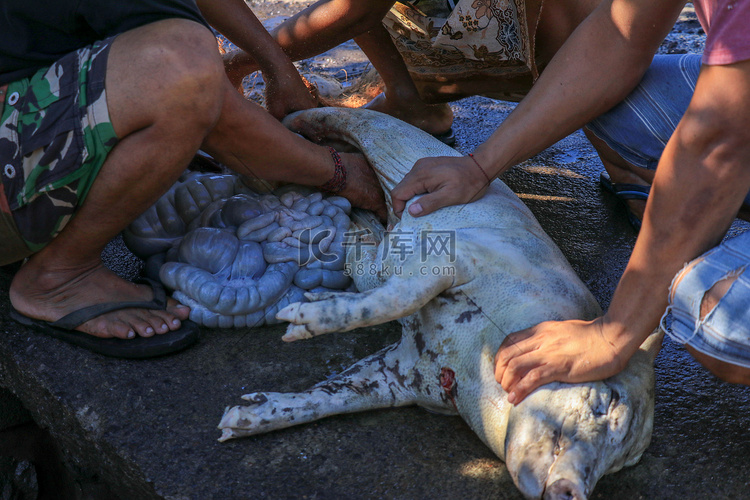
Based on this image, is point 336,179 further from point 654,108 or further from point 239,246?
point 654,108

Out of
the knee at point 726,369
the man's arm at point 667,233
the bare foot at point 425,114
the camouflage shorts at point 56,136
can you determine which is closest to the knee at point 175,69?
the camouflage shorts at point 56,136

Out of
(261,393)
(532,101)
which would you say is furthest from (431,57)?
(261,393)

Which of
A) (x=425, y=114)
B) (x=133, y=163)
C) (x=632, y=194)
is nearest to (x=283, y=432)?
(x=133, y=163)

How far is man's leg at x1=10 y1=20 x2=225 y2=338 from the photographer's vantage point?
75.0 inches

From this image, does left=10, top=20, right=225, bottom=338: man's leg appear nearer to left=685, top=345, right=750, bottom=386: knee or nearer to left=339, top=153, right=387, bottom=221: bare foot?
left=339, top=153, right=387, bottom=221: bare foot

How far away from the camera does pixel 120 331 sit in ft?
6.83

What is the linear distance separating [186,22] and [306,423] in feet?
4.27

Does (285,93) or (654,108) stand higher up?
(654,108)

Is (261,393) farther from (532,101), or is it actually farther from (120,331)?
(532,101)

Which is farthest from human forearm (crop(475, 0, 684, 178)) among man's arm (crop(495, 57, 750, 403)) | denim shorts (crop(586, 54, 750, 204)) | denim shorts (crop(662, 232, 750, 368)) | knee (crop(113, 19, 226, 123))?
knee (crop(113, 19, 226, 123))

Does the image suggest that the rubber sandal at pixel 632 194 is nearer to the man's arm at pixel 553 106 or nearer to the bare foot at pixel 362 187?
the man's arm at pixel 553 106

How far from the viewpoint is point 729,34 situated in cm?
139

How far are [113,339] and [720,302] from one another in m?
1.79

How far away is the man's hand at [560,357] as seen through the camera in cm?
161
